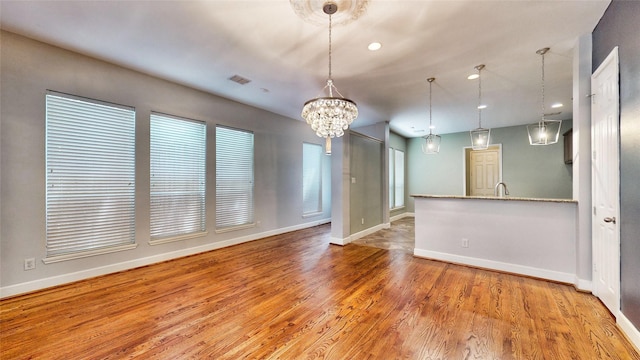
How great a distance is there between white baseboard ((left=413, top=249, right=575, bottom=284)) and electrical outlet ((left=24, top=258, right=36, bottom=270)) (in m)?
5.13

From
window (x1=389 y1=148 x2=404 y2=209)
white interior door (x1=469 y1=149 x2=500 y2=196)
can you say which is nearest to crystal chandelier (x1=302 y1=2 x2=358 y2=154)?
window (x1=389 y1=148 x2=404 y2=209)

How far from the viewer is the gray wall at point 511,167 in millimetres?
6566

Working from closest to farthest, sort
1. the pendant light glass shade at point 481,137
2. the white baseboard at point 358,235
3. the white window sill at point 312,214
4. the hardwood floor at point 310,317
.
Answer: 1. the hardwood floor at point 310,317
2. the pendant light glass shade at point 481,137
3. the white baseboard at point 358,235
4. the white window sill at point 312,214

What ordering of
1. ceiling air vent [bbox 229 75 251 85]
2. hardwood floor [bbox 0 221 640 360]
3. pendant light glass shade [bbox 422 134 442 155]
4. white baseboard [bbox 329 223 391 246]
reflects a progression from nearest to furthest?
hardwood floor [bbox 0 221 640 360] < ceiling air vent [bbox 229 75 251 85] < pendant light glass shade [bbox 422 134 442 155] < white baseboard [bbox 329 223 391 246]

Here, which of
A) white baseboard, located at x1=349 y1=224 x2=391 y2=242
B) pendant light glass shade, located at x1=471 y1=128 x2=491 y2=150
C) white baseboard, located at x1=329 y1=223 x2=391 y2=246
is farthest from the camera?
white baseboard, located at x1=349 y1=224 x2=391 y2=242

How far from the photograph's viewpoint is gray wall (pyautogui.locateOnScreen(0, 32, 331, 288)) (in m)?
2.74

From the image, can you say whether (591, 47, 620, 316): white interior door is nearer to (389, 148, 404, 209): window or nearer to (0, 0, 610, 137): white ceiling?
(0, 0, 610, 137): white ceiling

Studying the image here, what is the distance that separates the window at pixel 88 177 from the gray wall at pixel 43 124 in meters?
0.09

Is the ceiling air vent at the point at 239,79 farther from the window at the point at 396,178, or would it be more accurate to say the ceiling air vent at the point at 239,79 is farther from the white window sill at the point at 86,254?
the window at the point at 396,178

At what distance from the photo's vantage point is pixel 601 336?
6.68 ft

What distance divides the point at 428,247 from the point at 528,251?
1.27 m

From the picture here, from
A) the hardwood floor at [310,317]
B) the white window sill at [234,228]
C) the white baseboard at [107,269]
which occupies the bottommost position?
the hardwood floor at [310,317]

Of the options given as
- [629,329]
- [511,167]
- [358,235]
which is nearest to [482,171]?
[511,167]

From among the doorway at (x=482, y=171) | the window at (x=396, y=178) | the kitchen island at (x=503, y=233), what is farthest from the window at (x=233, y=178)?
the doorway at (x=482, y=171)
